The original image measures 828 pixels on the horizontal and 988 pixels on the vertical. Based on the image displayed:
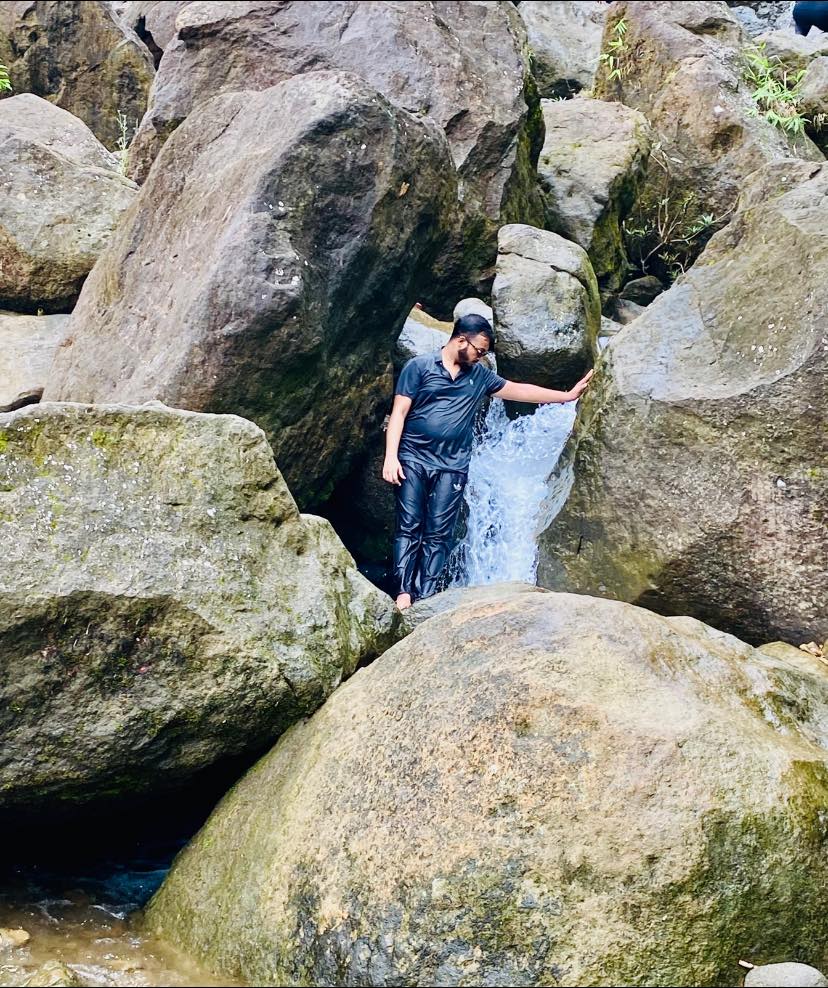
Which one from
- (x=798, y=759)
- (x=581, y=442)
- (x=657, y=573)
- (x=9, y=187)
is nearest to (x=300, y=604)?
(x=798, y=759)

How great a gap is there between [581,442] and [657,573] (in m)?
1.10

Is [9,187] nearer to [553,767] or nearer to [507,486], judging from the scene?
Result: [507,486]

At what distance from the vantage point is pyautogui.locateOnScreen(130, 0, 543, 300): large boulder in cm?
962

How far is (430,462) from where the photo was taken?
294 inches

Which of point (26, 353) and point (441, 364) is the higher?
point (26, 353)

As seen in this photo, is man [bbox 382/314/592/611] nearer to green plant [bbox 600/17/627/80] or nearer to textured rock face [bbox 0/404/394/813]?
textured rock face [bbox 0/404/394/813]

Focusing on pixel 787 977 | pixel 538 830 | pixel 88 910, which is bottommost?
pixel 88 910

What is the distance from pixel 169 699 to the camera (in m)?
4.09

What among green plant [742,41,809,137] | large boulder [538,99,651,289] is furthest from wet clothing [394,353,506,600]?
green plant [742,41,809,137]

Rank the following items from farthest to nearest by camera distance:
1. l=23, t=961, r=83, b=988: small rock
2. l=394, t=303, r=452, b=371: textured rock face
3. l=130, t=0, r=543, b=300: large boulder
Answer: l=130, t=0, r=543, b=300: large boulder, l=394, t=303, r=452, b=371: textured rock face, l=23, t=961, r=83, b=988: small rock

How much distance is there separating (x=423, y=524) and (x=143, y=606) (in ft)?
12.1

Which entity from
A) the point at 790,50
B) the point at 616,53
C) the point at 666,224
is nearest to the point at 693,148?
the point at 666,224

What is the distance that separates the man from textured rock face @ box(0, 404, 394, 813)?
291cm

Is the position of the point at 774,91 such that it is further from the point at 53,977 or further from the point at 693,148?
the point at 53,977
